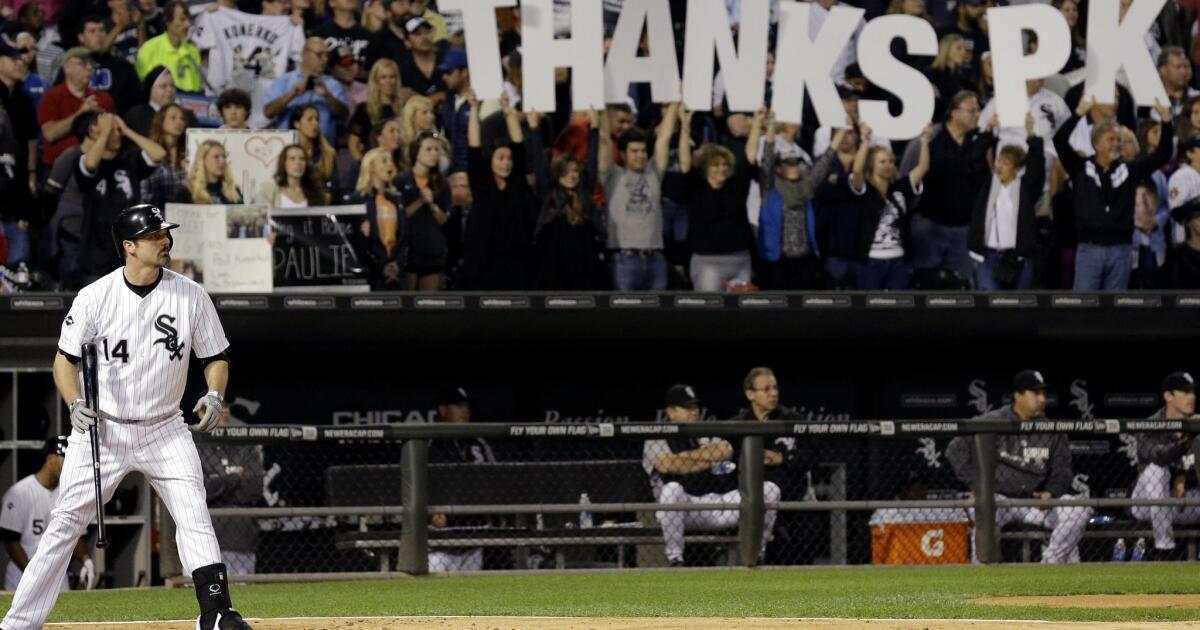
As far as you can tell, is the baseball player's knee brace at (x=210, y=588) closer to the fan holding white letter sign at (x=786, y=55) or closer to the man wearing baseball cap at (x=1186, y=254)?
the fan holding white letter sign at (x=786, y=55)

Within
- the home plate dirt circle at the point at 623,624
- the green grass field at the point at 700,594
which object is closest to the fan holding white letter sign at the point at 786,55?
the green grass field at the point at 700,594

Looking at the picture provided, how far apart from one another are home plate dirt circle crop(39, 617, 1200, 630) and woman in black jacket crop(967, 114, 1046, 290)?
4.96 m

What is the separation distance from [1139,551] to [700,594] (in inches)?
146

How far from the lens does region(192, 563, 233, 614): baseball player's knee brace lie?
5.67 m

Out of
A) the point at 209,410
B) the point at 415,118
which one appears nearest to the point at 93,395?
the point at 209,410

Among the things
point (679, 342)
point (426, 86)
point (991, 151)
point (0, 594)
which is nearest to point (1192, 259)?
point (991, 151)

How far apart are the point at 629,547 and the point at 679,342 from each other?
1.96 metres

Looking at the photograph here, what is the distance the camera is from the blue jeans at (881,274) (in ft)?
37.6

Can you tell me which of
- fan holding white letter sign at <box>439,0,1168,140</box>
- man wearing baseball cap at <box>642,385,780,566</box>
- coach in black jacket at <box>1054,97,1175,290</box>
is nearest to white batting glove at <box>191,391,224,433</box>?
man wearing baseball cap at <box>642,385,780,566</box>

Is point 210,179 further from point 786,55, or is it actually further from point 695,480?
point 786,55

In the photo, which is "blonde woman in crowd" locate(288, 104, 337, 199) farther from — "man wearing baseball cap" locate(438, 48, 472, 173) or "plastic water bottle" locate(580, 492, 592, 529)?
"plastic water bottle" locate(580, 492, 592, 529)

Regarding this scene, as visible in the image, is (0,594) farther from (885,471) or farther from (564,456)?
(885,471)

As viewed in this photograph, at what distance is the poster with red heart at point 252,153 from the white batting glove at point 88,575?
2.32 m

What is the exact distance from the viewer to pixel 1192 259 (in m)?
11.6
